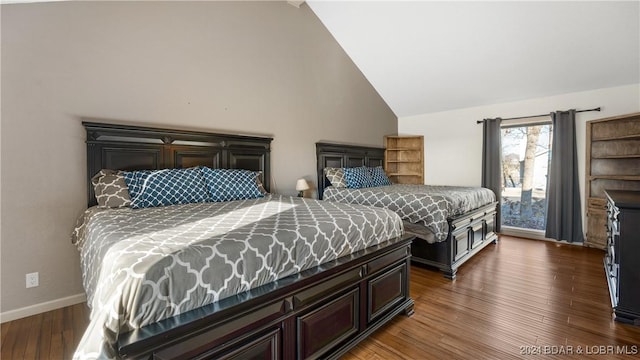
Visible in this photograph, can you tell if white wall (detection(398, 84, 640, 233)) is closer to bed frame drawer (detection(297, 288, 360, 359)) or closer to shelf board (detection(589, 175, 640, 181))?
shelf board (detection(589, 175, 640, 181))

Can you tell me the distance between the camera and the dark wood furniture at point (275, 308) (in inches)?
41.8

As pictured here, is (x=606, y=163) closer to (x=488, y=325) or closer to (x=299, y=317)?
(x=488, y=325)

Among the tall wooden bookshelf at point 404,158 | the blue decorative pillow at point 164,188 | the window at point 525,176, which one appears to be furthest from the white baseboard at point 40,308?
the window at point 525,176

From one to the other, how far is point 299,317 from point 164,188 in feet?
5.51

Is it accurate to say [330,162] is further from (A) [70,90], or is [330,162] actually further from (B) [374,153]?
(A) [70,90]

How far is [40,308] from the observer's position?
7.50ft

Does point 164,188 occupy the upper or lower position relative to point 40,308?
upper

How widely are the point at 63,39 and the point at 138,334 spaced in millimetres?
2647

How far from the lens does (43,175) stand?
7.48 feet

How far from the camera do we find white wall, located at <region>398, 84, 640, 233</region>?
3791 millimetres

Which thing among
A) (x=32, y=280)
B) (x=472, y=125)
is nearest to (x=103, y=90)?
(x=32, y=280)

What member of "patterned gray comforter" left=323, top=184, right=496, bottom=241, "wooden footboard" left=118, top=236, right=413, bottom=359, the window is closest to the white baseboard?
"wooden footboard" left=118, top=236, right=413, bottom=359

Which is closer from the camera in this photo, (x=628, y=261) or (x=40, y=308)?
(x=628, y=261)

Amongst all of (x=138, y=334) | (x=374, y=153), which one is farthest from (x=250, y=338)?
(x=374, y=153)
